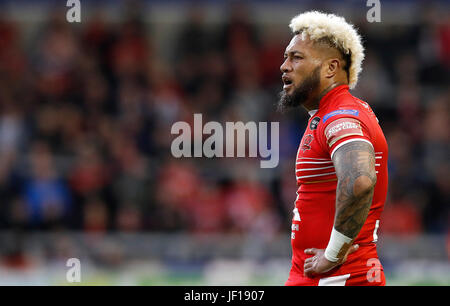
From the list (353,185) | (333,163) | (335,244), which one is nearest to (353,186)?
(353,185)

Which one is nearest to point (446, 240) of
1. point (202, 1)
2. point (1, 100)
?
point (202, 1)

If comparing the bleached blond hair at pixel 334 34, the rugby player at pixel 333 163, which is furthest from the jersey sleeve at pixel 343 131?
the bleached blond hair at pixel 334 34

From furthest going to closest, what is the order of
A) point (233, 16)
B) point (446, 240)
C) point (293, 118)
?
point (233, 16)
point (293, 118)
point (446, 240)

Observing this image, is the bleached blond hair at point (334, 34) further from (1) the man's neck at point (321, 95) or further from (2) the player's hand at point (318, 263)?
(2) the player's hand at point (318, 263)

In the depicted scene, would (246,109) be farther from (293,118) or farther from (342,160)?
(342,160)

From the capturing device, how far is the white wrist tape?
401 centimetres

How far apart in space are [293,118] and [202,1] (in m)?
3.47

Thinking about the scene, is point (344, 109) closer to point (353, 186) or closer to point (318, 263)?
point (353, 186)

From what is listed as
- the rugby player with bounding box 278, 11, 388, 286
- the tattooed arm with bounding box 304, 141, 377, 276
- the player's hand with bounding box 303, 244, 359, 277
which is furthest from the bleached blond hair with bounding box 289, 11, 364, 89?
the player's hand with bounding box 303, 244, 359, 277

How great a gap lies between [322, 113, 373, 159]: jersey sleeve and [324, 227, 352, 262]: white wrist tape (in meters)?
0.44

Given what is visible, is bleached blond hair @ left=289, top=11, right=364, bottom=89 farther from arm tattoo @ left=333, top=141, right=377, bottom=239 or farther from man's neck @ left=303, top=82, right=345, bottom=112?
arm tattoo @ left=333, top=141, right=377, bottom=239

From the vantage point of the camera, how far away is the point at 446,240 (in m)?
10.4

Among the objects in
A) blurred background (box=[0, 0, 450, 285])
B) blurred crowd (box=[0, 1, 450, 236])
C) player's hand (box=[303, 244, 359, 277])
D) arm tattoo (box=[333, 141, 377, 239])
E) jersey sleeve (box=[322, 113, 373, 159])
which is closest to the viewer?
arm tattoo (box=[333, 141, 377, 239])

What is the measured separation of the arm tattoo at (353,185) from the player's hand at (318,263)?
0.78 ft
